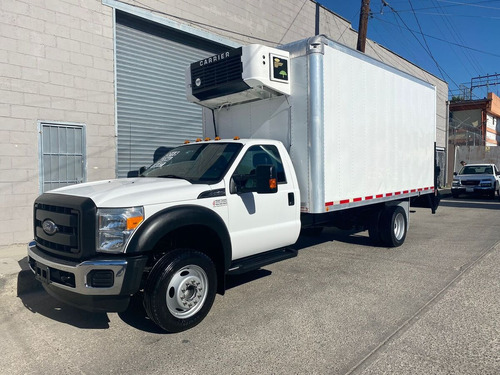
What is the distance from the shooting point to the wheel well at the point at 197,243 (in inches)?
169

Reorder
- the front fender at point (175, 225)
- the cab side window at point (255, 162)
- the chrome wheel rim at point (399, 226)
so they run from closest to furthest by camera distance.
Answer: the front fender at point (175, 225) < the cab side window at point (255, 162) < the chrome wheel rim at point (399, 226)

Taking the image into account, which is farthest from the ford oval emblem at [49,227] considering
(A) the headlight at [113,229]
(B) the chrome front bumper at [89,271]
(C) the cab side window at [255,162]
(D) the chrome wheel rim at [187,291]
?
(C) the cab side window at [255,162]

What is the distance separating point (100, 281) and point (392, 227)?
5.79 metres

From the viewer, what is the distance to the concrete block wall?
755 cm

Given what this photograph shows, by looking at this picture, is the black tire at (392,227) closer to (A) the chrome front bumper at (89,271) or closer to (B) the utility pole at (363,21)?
(A) the chrome front bumper at (89,271)

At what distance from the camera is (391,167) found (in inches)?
304

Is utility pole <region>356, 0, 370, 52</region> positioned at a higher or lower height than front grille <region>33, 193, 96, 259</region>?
higher

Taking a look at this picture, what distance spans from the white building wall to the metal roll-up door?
1.43ft

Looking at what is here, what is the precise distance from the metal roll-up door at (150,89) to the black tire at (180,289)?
19.5 feet

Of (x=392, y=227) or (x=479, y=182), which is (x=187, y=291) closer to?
(x=392, y=227)

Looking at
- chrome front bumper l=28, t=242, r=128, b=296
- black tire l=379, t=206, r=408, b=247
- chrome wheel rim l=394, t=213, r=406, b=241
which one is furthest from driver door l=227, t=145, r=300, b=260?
chrome wheel rim l=394, t=213, r=406, b=241

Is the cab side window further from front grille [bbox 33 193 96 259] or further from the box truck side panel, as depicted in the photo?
front grille [bbox 33 193 96 259]

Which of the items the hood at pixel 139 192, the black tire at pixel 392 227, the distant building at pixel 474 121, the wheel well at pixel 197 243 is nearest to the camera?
the hood at pixel 139 192

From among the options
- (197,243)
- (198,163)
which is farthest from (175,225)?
(198,163)
